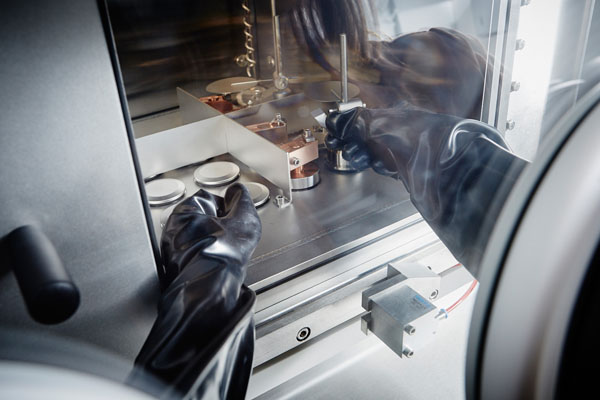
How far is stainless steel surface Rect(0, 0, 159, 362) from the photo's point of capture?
1.31 ft

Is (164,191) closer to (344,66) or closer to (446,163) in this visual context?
(344,66)

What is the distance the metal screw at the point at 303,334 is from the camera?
2.44ft

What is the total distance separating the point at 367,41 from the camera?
1253 millimetres

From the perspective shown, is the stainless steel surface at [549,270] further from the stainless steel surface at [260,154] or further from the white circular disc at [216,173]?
the white circular disc at [216,173]

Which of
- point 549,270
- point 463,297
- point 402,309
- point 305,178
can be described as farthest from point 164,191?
point 549,270

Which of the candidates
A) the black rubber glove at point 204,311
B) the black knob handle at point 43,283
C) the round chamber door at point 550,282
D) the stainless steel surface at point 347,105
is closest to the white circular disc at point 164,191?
the black rubber glove at point 204,311

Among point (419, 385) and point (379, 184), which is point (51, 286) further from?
point (379, 184)

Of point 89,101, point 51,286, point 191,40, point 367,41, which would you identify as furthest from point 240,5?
point 51,286

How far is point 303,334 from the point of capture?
75cm

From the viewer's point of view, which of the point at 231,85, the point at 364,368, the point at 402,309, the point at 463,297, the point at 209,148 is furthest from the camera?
the point at 231,85

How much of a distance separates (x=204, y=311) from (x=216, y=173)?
577 millimetres

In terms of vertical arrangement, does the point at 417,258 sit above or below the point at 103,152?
below

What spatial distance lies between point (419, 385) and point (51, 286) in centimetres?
67

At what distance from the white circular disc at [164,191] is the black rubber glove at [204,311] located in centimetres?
28
